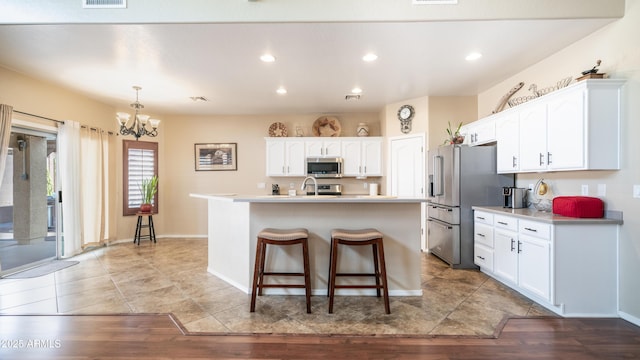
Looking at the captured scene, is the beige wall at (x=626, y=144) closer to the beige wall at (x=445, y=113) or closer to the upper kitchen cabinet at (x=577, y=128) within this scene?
the upper kitchen cabinet at (x=577, y=128)

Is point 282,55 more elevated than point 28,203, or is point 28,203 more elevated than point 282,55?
point 282,55

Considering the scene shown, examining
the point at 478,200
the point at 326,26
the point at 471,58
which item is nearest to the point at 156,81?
the point at 326,26

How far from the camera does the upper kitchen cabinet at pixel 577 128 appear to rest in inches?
102

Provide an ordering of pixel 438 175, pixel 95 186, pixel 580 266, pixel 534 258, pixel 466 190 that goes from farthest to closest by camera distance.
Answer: pixel 95 186, pixel 438 175, pixel 466 190, pixel 534 258, pixel 580 266

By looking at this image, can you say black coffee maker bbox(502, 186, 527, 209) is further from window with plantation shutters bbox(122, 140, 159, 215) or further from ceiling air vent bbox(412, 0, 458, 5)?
window with plantation shutters bbox(122, 140, 159, 215)

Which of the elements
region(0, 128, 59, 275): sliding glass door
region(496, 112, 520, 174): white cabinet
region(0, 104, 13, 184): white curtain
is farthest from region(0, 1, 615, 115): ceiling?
region(0, 128, 59, 275): sliding glass door

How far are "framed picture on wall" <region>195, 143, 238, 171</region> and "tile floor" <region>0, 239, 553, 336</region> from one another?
8.84 feet

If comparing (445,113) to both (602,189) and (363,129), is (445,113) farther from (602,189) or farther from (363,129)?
(602,189)

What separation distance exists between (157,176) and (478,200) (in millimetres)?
6030

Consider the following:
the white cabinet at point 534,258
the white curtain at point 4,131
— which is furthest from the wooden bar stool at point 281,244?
the white curtain at point 4,131

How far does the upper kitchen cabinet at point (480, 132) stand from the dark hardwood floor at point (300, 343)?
2317 millimetres

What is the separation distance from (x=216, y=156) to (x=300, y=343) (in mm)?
4917

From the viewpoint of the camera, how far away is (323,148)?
586 cm

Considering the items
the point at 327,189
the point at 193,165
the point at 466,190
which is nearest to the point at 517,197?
the point at 466,190
